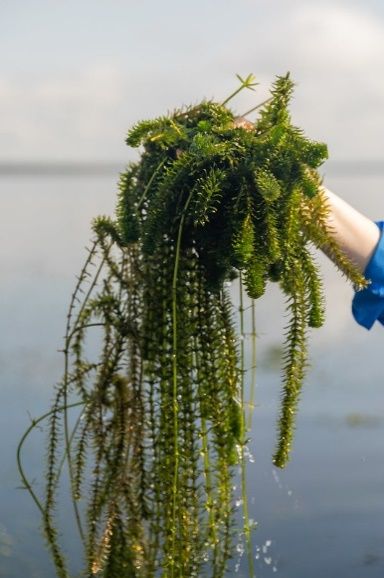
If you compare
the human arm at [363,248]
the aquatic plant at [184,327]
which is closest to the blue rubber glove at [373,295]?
the human arm at [363,248]

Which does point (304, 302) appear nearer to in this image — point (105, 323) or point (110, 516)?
point (105, 323)

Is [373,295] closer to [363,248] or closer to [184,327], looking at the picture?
[363,248]

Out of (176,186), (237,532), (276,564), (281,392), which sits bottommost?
(237,532)

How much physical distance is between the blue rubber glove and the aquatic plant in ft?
1.07

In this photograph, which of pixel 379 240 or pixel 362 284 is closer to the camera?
pixel 362 284

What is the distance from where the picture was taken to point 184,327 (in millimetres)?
1738

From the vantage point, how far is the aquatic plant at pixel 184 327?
1.62 m

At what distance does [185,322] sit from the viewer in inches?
68.5

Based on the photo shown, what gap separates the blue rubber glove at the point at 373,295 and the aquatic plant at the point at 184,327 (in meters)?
0.32

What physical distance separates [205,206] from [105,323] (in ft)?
1.12

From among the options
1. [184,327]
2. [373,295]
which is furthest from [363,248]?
[184,327]

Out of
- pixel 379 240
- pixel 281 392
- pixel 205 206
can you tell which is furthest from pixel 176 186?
pixel 379 240

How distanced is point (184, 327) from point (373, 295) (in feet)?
1.55

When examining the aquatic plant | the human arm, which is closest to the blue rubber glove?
the human arm
